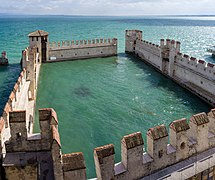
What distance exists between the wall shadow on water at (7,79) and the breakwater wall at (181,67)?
15738 mm

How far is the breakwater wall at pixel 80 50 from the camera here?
34875mm

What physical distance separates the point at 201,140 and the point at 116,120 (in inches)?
377

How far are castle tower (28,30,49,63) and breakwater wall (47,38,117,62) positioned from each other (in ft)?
2.42

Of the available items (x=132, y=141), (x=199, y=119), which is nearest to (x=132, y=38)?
(x=199, y=119)

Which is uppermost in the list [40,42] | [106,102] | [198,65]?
[40,42]

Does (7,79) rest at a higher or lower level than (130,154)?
lower

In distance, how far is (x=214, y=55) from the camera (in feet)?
149

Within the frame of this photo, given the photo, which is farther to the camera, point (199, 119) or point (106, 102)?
point (106, 102)

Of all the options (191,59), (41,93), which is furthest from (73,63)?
(191,59)

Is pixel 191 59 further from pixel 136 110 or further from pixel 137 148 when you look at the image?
pixel 137 148

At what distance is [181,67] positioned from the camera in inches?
1009

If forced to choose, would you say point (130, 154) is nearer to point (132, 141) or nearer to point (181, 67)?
point (132, 141)

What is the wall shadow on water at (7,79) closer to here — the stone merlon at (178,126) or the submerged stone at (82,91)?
the submerged stone at (82,91)

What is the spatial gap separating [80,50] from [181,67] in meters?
15.8
